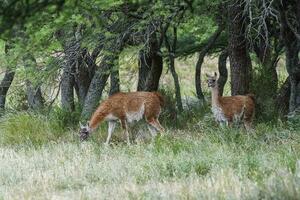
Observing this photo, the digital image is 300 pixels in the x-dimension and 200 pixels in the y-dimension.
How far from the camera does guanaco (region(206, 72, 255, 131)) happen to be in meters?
14.1

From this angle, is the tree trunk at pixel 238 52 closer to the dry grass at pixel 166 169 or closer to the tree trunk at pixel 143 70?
the dry grass at pixel 166 169

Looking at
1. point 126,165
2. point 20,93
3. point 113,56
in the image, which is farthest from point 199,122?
point 20,93

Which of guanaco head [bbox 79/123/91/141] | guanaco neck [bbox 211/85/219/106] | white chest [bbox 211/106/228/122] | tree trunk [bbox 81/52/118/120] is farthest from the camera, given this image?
tree trunk [bbox 81/52/118/120]

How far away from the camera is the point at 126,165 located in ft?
34.2

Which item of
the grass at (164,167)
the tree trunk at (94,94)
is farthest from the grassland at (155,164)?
the tree trunk at (94,94)

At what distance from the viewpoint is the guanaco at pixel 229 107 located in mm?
14078

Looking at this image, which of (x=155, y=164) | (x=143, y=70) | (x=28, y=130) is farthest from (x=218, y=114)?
(x=143, y=70)

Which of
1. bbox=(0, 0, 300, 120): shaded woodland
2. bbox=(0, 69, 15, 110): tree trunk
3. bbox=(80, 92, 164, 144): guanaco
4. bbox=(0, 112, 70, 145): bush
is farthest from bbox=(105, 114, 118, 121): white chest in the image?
bbox=(0, 69, 15, 110): tree trunk

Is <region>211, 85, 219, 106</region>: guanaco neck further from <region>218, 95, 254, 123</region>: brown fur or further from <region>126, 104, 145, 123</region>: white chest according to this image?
<region>126, 104, 145, 123</region>: white chest

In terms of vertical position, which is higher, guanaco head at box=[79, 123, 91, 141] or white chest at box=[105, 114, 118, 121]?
white chest at box=[105, 114, 118, 121]

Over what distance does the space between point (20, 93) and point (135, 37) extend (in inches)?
292

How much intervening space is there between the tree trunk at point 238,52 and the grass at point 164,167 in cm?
180

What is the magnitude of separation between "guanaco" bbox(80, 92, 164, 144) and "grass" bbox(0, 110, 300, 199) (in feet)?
1.41

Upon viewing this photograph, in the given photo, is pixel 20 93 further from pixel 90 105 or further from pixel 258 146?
pixel 258 146
